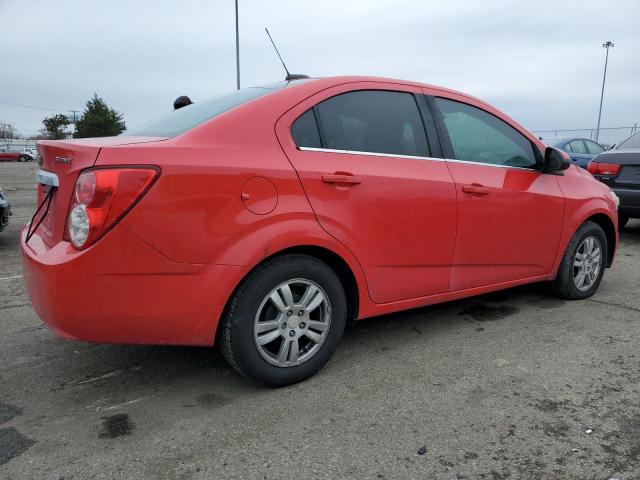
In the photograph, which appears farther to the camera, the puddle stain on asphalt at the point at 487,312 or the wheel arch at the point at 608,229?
the wheel arch at the point at 608,229

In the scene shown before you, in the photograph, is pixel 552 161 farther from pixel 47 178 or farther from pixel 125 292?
pixel 47 178

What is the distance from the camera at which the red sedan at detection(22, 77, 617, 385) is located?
232 centimetres

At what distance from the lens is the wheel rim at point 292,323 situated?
2658mm

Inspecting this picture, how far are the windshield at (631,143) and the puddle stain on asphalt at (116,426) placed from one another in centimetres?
708

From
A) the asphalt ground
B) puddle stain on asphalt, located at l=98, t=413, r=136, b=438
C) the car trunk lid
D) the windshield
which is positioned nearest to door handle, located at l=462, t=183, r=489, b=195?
the asphalt ground

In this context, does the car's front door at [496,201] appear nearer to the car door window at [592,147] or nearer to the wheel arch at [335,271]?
the wheel arch at [335,271]

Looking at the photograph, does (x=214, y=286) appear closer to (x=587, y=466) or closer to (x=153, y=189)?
(x=153, y=189)

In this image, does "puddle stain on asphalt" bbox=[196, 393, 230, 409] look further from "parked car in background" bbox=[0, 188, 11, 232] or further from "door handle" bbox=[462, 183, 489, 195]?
"parked car in background" bbox=[0, 188, 11, 232]

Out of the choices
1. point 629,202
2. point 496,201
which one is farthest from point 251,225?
point 629,202

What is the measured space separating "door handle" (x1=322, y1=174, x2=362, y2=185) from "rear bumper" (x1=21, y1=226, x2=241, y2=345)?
2.24ft

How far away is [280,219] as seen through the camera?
8.54 feet

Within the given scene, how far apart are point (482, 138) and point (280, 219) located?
1.79m

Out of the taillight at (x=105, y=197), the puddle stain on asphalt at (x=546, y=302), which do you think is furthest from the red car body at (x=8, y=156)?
the taillight at (x=105, y=197)

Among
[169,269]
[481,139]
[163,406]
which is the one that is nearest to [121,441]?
[163,406]
